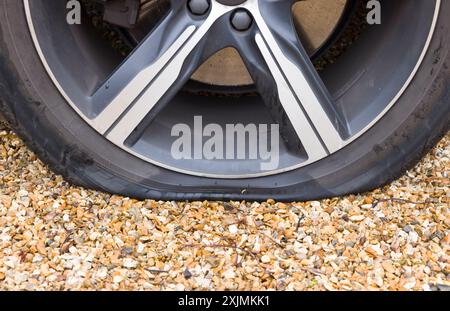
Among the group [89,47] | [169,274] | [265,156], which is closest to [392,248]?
[265,156]

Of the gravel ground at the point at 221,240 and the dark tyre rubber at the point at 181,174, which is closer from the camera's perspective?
the gravel ground at the point at 221,240

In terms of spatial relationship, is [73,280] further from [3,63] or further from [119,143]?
[3,63]

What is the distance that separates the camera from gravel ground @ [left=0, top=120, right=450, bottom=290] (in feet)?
7.02

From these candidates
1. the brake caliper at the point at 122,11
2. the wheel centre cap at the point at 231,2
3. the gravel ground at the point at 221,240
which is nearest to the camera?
the gravel ground at the point at 221,240

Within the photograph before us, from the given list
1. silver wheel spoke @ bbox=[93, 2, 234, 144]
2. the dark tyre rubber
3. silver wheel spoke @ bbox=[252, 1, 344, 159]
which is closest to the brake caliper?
silver wheel spoke @ bbox=[93, 2, 234, 144]

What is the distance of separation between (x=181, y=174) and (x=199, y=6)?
553 millimetres

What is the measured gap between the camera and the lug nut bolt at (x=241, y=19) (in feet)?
7.40

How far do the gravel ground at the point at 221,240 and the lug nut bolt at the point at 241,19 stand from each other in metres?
0.58

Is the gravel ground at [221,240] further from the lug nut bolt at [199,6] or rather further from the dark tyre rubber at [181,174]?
the lug nut bolt at [199,6]

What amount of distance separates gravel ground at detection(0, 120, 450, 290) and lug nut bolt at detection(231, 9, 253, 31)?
0.58 metres

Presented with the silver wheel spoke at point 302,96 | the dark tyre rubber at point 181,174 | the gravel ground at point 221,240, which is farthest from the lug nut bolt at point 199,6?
the gravel ground at point 221,240

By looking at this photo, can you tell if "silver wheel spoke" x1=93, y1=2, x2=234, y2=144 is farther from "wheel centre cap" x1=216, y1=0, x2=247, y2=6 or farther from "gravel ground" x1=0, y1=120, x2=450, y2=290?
"gravel ground" x1=0, y1=120, x2=450, y2=290

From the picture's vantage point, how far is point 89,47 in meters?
2.48

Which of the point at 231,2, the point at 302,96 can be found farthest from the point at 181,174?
the point at 231,2
